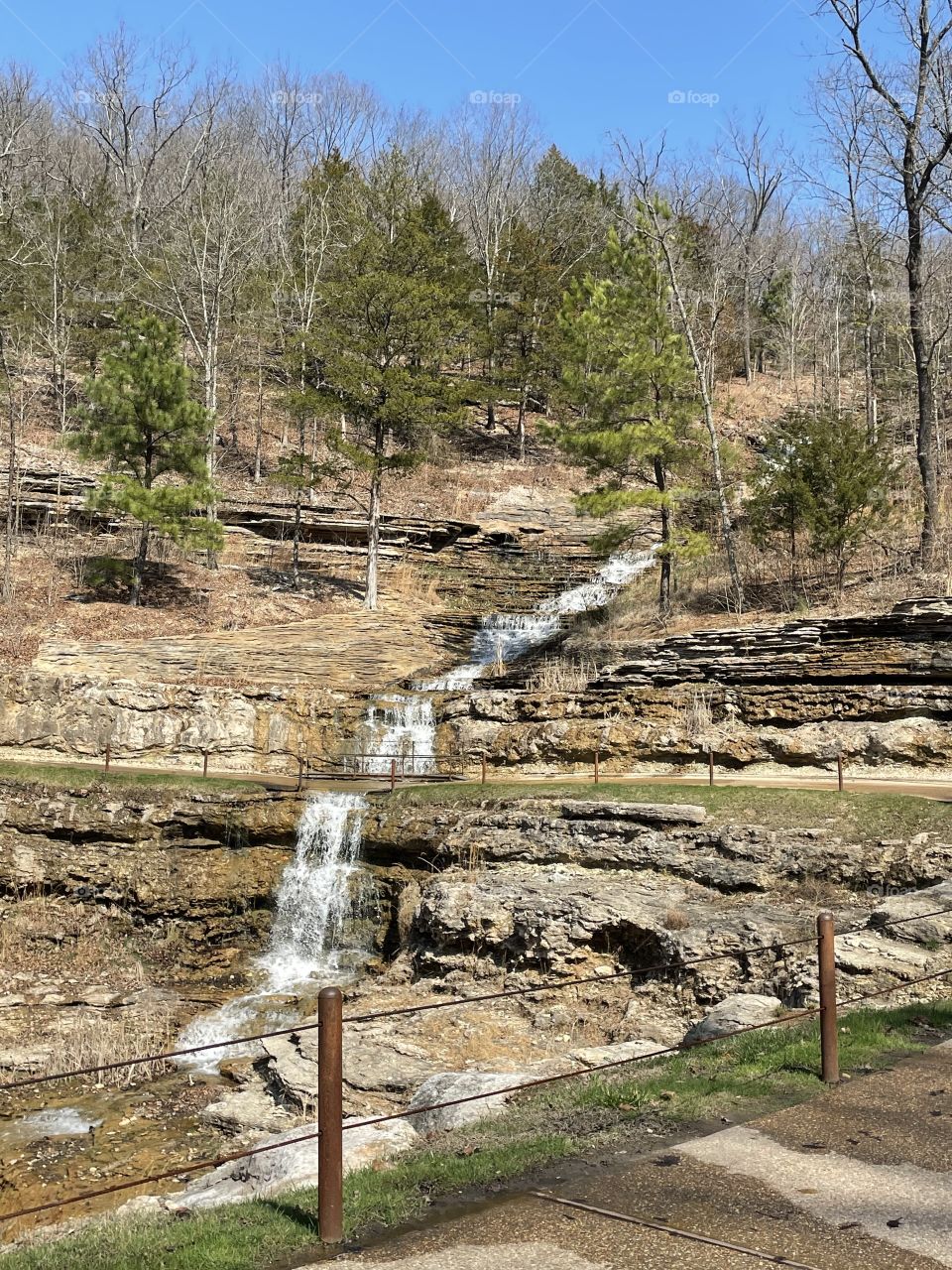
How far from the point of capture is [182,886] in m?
16.8

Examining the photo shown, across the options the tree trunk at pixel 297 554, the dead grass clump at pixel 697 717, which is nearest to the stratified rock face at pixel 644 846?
the dead grass clump at pixel 697 717

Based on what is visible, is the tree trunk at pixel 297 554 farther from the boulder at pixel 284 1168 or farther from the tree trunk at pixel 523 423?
the boulder at pixel 284 1168

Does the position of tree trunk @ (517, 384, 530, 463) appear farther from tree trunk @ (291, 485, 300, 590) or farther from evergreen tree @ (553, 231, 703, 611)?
evergreen tree @ (553, 231, 703, 611)

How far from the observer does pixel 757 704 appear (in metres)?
19.3

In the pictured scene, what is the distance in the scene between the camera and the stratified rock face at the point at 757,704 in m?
18.2

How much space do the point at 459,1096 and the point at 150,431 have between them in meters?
23.7

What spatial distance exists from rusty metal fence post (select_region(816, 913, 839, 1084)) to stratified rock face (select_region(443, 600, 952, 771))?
39.2 feet

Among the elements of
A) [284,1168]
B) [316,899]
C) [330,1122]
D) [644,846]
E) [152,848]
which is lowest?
[316,899]

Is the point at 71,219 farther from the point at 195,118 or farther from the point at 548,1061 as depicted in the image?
the point at 548,1061

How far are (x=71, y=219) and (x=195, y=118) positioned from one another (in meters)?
19.3

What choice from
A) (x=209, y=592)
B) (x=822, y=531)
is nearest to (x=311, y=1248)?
(x=822, y=531)

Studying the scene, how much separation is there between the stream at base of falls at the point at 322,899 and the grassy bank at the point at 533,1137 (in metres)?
6.10

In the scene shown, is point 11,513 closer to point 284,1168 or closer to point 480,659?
point 480,659

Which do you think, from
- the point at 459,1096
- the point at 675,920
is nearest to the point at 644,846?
the point at 675,920
